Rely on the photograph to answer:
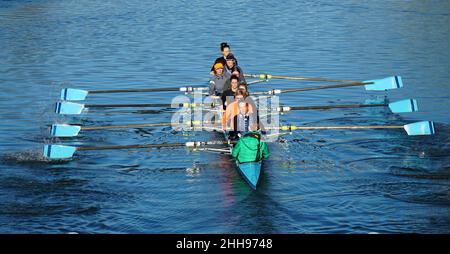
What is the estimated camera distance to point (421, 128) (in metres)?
21.4

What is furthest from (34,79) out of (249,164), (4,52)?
(249,164)

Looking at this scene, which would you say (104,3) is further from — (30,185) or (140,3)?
(30,185)

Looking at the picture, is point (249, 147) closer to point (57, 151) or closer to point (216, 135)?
point (57, 151)

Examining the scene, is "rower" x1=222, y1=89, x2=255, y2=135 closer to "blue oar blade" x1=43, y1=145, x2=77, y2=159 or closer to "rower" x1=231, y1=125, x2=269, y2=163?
"rower" x1=231, y1=125, x2=269, y2=163

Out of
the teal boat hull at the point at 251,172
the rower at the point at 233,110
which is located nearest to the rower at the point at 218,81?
the rower at the point at 233,110

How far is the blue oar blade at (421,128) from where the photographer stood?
70.1 ft

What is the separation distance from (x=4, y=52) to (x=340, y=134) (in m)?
21.3

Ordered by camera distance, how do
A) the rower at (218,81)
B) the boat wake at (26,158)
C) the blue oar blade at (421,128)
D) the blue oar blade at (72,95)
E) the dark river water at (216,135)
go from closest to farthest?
the dark river water at (216,135) < the boat wake at (26,158) < the blue oar blade at (421,128) < the rower at (218,81) < the blue oar blade at (72,95)

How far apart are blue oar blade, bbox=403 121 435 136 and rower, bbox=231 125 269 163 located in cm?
503

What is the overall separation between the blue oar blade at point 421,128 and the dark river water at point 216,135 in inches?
19.3

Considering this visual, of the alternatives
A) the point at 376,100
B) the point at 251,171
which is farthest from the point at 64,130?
the point at 376,100

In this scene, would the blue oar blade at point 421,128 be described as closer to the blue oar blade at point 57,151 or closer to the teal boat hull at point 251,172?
the teal boat hull at point 251,172

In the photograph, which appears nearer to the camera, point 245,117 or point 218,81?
point 245,117

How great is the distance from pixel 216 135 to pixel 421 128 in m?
6.16
